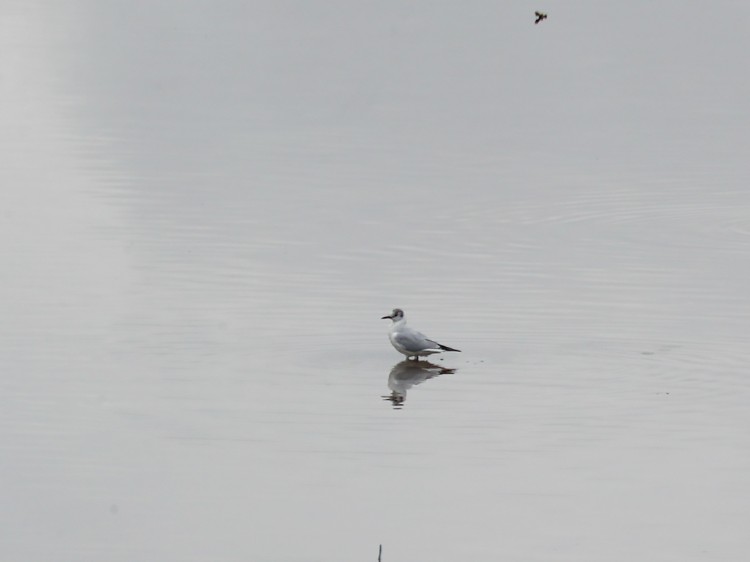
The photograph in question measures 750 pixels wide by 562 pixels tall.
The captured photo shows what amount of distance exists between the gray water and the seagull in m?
0.15

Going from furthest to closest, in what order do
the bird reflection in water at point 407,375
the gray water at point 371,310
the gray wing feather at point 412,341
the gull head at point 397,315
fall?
the gull head at point 397,315
the gray wing feather at point 412,341
the bird reflection in water at point 407,375
the gray water at point 371,310

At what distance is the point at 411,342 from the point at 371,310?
153 centimetres

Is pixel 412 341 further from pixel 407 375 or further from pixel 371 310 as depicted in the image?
pixel 371 310

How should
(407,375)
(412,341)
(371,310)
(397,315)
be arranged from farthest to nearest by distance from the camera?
(371,310) < (397,315) < (412,341) < (407,375)

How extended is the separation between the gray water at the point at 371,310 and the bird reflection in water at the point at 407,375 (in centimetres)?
7

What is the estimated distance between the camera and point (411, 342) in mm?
13727

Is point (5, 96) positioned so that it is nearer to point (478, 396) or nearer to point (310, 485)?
point (478, 396)

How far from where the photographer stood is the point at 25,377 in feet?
41.9

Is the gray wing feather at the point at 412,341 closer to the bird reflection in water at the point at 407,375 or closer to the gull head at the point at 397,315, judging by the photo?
the bird reflection in water at the point at 407,375

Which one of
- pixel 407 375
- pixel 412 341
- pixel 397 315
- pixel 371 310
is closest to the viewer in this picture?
pixel 407 375

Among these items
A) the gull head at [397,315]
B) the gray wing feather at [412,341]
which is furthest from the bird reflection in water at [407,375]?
the gull head at [397,315]

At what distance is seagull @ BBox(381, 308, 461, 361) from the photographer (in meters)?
13.7

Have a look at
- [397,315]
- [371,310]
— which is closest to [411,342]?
[397,315]

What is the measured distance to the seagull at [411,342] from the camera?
1374 cm
